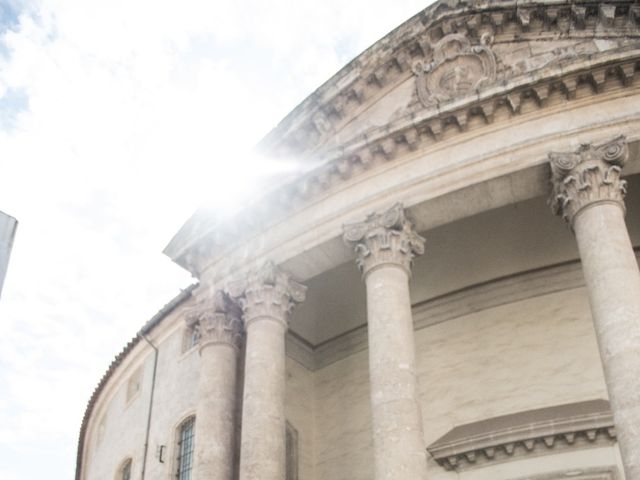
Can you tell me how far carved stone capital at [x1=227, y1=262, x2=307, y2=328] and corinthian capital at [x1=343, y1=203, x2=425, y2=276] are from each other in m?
1.85

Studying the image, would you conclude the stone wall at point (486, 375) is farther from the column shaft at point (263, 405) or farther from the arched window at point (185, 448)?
the column shaft at point (263, 405)

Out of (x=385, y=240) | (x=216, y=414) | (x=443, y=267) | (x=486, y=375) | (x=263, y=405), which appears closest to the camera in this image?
(x=385, y=240)

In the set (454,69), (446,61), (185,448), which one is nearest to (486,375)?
(454,69)

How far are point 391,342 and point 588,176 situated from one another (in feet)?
14.2

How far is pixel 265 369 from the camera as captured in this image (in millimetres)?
15367

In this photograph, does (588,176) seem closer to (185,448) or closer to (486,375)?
(486,375)

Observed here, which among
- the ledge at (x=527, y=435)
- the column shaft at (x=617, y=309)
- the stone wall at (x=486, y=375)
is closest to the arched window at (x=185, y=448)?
the stone wall at (x=486, y=375)

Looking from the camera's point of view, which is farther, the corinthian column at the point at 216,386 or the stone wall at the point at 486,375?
the stone wall at the point at 486,375

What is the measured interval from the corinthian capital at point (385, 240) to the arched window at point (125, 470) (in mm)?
12343

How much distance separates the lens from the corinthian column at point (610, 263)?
11.2 m

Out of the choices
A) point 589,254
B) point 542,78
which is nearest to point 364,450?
point 589,254

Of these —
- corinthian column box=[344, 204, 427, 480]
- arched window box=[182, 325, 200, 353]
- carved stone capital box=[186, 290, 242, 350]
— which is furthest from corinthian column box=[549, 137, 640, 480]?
Answer: arched window box=[182, 325, 200, 353]

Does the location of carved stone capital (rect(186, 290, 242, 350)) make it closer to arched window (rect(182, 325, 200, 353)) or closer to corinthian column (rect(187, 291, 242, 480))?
corinthian column (rect(187, 291, 242, 480))

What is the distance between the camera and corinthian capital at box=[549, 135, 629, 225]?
1326 cm
